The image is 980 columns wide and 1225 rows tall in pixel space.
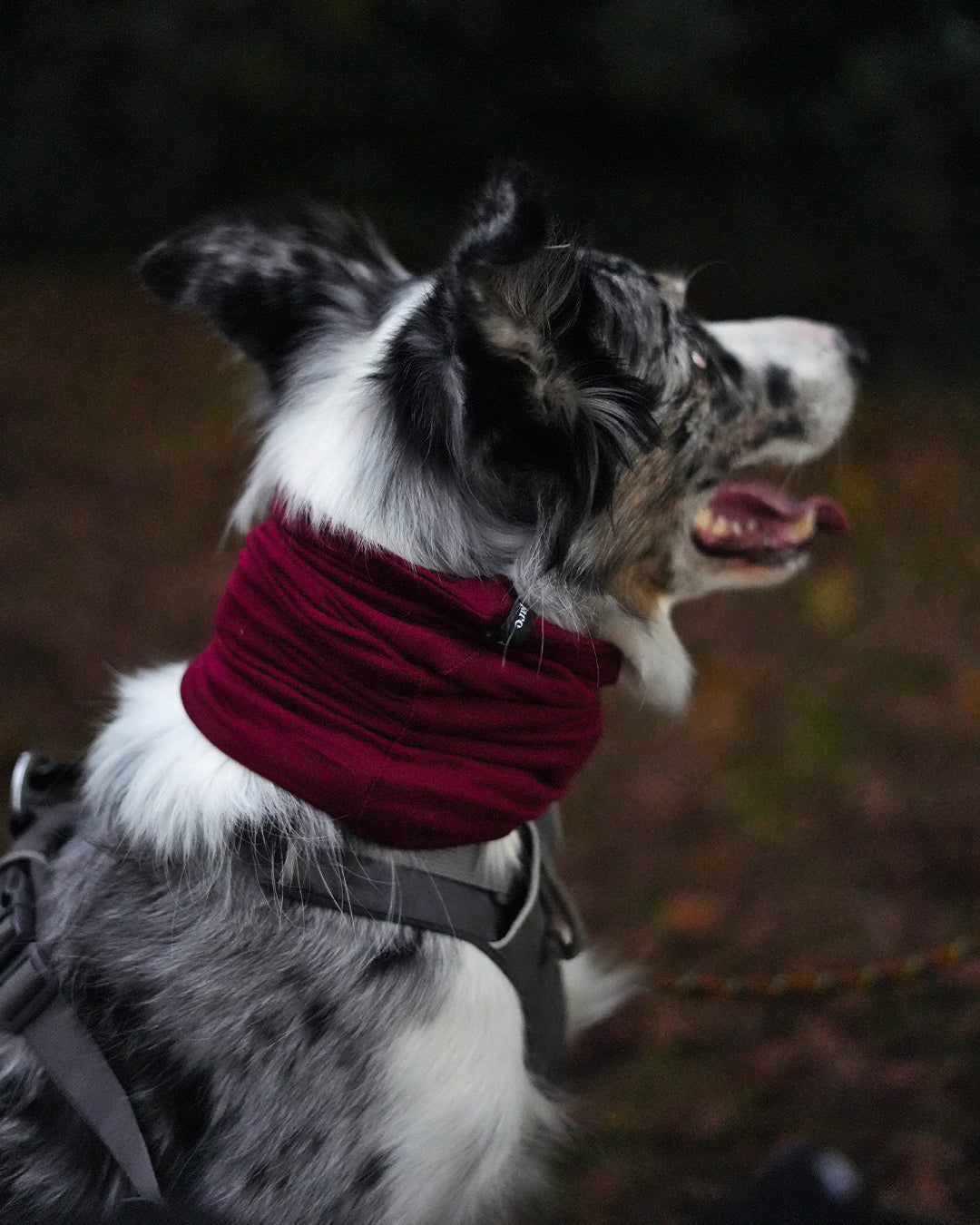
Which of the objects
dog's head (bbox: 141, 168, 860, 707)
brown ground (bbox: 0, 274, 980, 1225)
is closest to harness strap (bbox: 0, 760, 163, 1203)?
brown ground (bbox: 0, 274, 980, 1225)

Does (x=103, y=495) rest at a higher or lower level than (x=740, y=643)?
lower

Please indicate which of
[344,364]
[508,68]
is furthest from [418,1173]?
[508,68]

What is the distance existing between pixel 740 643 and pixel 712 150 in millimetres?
3151

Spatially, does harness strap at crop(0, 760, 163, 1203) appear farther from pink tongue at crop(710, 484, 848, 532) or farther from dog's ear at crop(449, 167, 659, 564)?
pink tongue at crop(710, 484, 848, 532)

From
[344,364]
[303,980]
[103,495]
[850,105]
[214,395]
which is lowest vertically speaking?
[103,495]

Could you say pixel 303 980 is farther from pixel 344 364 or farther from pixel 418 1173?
pixel 344 364

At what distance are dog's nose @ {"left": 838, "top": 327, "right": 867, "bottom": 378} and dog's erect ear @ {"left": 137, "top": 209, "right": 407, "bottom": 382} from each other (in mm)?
1098

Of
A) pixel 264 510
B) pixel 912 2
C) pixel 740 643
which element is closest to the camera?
pixel 264 510

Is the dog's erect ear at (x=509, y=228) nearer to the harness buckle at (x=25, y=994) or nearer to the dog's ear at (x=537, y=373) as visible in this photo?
the dog's ear at (x=537, y=373)

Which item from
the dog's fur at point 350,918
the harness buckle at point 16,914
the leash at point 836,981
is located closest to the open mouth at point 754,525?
the dog's fur at point 350,918

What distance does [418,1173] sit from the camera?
1.87 metres

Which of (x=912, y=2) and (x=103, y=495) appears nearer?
(x=912, y=2)

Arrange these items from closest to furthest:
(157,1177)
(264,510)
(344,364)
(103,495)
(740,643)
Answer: (157,1177) → (344,364) → (264,510) → (740,643) → (103,495)

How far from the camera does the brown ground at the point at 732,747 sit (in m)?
3.20
